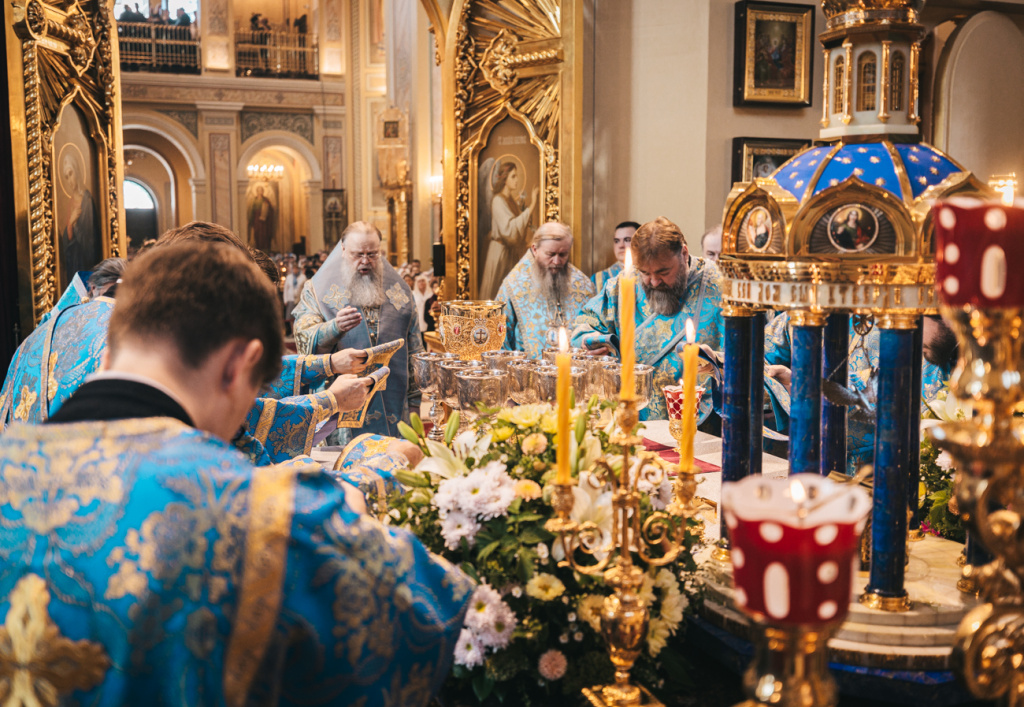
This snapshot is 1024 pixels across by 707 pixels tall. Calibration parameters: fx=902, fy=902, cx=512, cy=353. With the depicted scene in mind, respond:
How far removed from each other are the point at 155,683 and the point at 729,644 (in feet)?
2.75

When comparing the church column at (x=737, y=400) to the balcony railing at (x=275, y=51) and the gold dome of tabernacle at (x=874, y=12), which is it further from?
the balcony railing at (x=275, y=51)

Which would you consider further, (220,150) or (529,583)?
(220,150)

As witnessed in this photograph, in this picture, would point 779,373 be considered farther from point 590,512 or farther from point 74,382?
Result: point 74,382

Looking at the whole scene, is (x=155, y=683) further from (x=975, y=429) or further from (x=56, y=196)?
(x=56, y=196)

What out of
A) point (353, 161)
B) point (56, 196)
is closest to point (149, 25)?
point (353, 161)

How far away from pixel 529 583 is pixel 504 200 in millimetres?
5336

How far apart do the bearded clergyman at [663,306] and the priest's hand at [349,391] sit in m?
1.31

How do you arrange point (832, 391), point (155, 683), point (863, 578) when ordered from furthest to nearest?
point (832, 391)
point (863, 578)
point (155, 683)

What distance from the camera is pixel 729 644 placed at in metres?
1.39

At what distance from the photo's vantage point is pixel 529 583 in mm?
1309

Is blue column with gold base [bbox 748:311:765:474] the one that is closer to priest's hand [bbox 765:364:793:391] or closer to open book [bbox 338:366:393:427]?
priest's hand [bbox 765:364:793:391]

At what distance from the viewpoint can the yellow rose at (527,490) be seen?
1.38 meters

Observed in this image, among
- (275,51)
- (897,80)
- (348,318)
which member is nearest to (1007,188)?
(897,80)

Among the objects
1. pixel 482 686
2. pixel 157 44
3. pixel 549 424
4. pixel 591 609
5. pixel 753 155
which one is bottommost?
pixel 482 686
